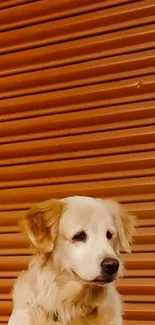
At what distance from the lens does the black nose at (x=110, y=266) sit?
261cm

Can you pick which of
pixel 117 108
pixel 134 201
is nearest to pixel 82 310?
pixel 134 201

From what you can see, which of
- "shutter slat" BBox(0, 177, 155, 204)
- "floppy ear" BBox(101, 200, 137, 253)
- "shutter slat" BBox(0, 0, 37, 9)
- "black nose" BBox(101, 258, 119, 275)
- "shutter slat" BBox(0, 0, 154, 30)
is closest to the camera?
"black nose" BBox(101, 258, 119, 275)

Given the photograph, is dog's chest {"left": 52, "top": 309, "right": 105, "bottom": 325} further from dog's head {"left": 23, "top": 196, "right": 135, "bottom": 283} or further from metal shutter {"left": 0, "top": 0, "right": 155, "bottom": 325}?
metal shutter {"left": 0, "top": 0, "right": 155, "bottom": 325}

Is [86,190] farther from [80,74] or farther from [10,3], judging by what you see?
[10,3]

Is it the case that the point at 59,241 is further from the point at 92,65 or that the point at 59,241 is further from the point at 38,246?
the point at 92,65

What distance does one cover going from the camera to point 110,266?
8.55ft

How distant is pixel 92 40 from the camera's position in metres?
4.17

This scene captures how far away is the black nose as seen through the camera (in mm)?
2605

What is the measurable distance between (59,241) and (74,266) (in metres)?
0.13

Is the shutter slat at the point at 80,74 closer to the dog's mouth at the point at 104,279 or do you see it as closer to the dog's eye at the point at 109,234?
the dog's eye at the point at 109,234

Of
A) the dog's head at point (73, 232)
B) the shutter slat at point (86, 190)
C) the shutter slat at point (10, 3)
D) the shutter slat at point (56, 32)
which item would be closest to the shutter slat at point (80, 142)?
the shutter slat at point (86, 190)

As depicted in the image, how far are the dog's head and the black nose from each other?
0.22 ft

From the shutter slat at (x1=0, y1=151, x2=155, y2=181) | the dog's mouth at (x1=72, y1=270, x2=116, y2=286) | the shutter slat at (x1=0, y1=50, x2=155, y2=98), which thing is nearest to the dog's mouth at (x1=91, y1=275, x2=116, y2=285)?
the dog's mouth at (x1=72, y1=270, x2=116, y2=286)

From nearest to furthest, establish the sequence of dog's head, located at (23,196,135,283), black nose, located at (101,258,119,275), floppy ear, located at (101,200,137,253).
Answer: black nose, located at (101,258,119,275) < dog's head, located at (23,196,135,283) < floppy ear, located at (101,200,137,253)
